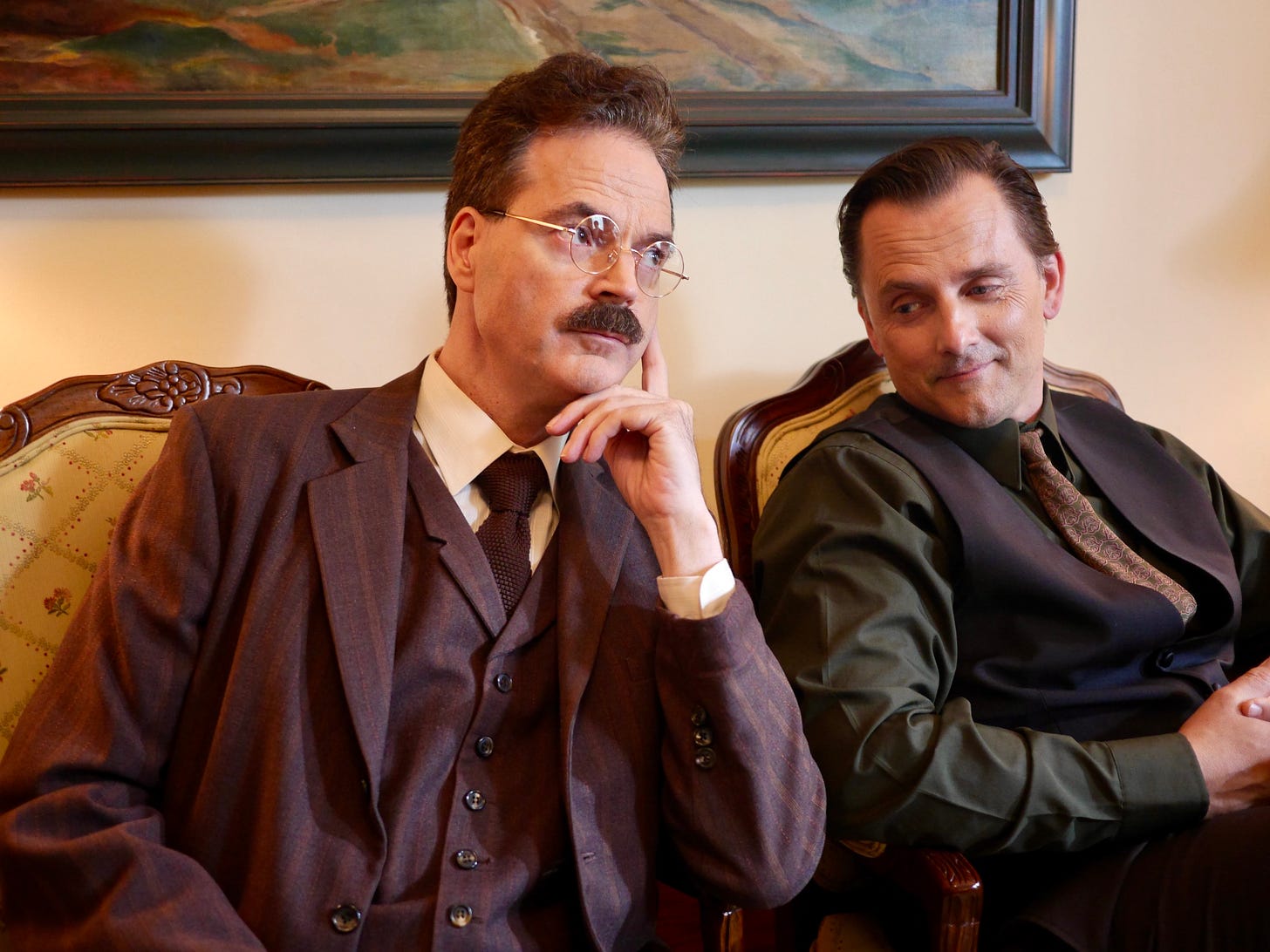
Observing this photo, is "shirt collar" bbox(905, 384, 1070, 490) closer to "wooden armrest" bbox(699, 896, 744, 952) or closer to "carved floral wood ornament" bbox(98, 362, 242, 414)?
"wooden armrest" bbox(699, 896, 744, 952)

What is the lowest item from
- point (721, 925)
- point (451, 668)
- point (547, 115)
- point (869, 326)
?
point (721, 925)

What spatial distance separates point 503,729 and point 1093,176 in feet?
→ 6.34

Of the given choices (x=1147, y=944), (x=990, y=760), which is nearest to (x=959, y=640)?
(x=990, y=760)

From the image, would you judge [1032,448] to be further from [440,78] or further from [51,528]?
[51,528]

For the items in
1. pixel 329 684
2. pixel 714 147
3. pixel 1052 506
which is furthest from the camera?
pixel 714 147

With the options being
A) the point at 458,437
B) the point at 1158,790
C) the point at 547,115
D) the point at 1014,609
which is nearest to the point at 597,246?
the point at 547,115

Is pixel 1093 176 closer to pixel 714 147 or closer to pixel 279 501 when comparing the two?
pixel 714 147

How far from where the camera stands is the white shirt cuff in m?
1.48

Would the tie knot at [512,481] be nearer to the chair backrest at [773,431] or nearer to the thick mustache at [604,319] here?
the thick mustache at [604,319]

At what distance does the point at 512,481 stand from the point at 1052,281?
1.11 meters

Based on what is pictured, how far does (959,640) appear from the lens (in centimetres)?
177

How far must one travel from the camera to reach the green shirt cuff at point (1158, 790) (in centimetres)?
156

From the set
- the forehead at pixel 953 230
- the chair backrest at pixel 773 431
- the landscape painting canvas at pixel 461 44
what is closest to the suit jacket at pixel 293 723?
the chair backrest at pixel 773 431

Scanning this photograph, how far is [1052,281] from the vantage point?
206 cm
